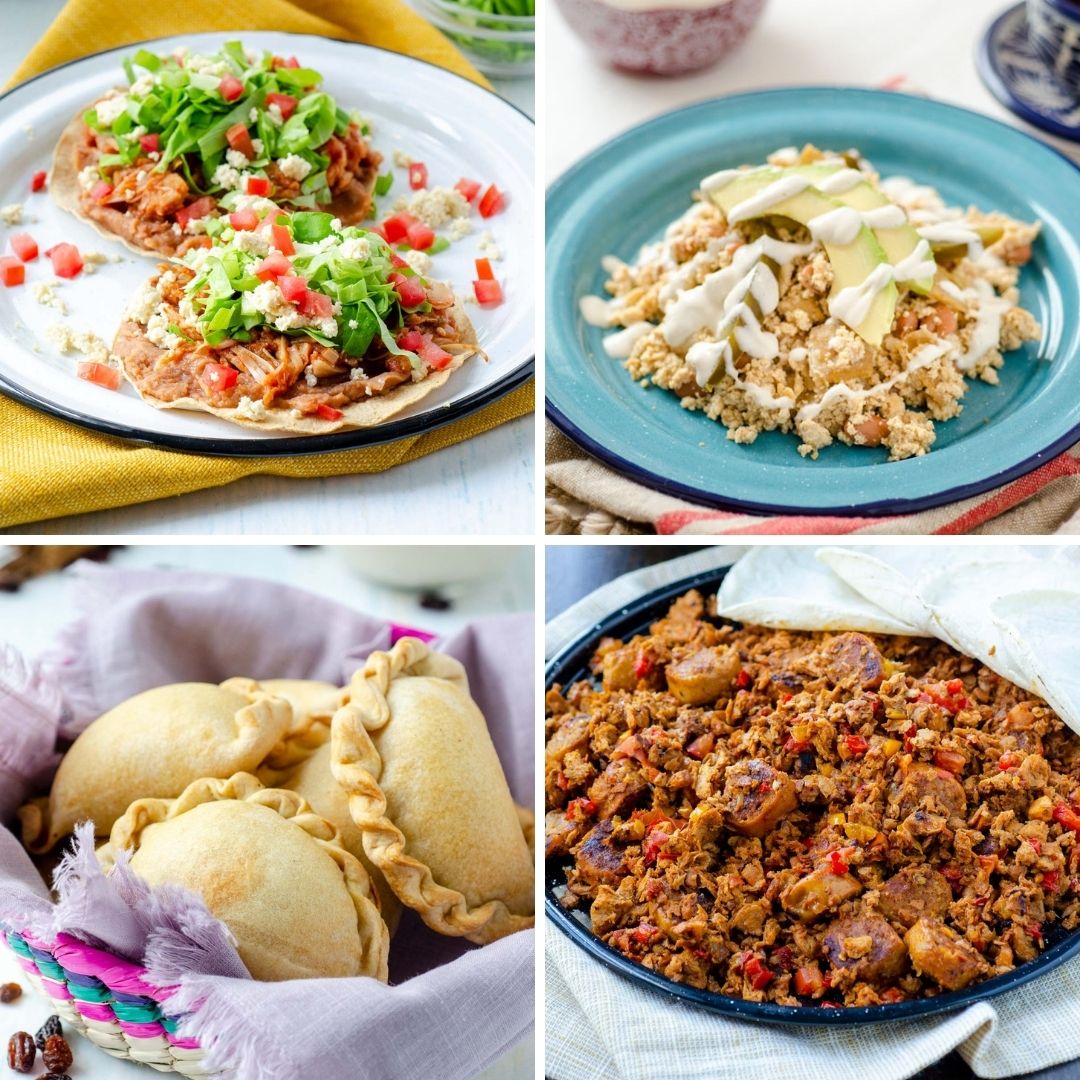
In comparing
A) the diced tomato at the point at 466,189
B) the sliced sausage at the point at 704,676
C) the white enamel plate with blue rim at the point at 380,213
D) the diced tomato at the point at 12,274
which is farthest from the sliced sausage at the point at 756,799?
the diced tomato at the point at 12,274

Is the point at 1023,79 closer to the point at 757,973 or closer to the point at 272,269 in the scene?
the point at 272,269

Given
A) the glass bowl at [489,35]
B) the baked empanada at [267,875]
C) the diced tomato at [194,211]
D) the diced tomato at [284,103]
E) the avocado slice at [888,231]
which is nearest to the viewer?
the baked empanada at [267,875]

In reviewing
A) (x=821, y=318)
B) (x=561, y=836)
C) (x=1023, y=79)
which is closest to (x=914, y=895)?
(x=561, y=836)

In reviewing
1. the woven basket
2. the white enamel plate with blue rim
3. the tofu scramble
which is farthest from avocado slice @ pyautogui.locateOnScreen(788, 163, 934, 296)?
the woven basket

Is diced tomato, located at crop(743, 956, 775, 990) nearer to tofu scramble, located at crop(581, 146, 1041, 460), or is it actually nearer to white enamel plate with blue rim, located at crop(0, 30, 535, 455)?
tofu scramble, located at crop(581, 146, 1041, 460)

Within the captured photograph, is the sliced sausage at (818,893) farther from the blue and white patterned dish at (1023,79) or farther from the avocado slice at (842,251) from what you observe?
the blue and white patterned dish at (1023,79)
